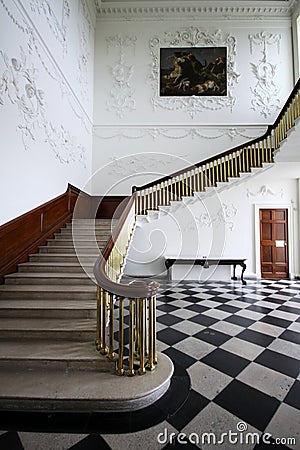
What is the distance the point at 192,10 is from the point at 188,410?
1104cm

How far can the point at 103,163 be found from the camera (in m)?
8.42

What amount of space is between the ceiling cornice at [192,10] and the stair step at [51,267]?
9.19 metres

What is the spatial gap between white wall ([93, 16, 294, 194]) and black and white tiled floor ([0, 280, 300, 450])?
6.03 meters

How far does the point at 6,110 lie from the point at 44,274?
234 centimetres

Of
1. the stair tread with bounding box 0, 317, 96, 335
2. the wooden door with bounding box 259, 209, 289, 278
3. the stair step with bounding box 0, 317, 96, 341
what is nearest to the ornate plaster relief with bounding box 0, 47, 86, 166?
the stair tread with bounding box 0, 317, 96, 335

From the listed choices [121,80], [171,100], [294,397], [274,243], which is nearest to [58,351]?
[294,397]

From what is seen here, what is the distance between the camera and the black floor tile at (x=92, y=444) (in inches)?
61.1

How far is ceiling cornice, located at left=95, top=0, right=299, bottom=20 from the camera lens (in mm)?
8425

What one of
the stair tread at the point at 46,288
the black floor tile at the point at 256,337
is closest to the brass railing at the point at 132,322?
the stair tread at the point at 46,288

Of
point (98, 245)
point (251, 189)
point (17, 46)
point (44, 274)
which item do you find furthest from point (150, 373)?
point (251, 189)

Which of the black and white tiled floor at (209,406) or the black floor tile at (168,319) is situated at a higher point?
the black floor tile at (168,319)

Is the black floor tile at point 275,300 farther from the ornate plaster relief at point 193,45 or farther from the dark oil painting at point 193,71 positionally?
the dark oil painting at point 193,71

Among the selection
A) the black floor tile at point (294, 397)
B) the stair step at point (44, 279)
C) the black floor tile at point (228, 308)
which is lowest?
the black floor tile at point (294, 397)

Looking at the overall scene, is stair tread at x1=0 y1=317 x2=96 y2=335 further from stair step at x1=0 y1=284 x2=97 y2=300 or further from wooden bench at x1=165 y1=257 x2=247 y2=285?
wooden bench at x1=165 y1=257 x2=247 y2=285
